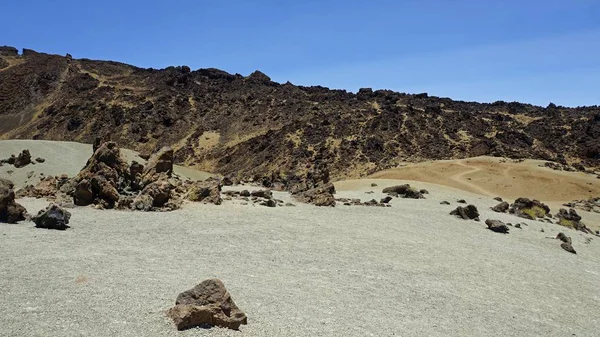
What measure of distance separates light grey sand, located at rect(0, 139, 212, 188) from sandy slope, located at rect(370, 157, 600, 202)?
22.9 metres

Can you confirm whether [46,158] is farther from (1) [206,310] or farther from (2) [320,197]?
(1) [206,310]

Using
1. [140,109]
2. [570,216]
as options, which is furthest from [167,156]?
[140,109]

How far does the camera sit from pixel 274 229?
14.8 metres

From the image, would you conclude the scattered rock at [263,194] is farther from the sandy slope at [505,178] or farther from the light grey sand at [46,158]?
the sandy slope at [505,178]

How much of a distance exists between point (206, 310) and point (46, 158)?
24.7 meters

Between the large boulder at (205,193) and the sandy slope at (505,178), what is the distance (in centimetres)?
2255

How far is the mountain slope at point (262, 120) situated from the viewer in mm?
51500

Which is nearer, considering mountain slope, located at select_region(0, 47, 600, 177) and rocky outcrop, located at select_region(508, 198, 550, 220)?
rocky outcrop, located at select_region(508, 198, 550, 220)

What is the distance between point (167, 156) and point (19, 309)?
564 inches

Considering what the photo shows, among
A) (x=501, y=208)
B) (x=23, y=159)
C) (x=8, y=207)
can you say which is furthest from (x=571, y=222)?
(x=23, y=159)

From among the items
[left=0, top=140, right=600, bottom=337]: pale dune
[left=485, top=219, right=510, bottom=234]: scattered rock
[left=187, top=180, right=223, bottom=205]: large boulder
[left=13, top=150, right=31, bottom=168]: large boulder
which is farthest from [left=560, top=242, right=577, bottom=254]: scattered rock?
[left=13, top=150, right=31, bottom=168]: large boulder

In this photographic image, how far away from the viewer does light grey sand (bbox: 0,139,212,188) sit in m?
24.7

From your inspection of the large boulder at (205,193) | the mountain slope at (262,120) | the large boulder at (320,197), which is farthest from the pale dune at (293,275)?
the mountain slope at (262,120)

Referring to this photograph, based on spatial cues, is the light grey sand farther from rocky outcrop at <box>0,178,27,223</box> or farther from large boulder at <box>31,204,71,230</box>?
large boulder at <box>31,204,71,230</box>
